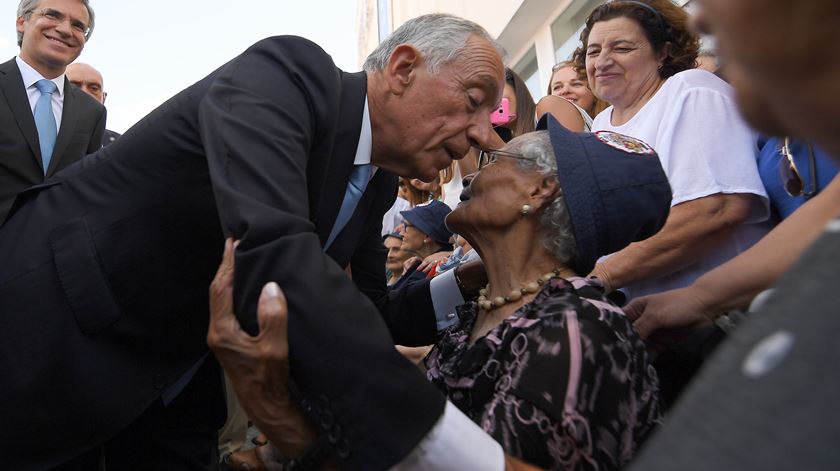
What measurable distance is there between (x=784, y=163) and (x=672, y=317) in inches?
22.1

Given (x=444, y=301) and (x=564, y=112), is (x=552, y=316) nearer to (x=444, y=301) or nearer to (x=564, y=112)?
(x=444, y=301)

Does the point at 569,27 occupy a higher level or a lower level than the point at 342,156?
lower

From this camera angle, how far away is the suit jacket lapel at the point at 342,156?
170 centimetres

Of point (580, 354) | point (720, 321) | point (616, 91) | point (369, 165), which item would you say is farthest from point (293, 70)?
point (616, 91)

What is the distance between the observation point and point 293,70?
147 centimetres

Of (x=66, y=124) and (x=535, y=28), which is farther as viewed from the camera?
(x=535, y=28)

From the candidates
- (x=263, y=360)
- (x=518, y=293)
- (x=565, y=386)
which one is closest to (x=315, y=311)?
(x=263, y=360)

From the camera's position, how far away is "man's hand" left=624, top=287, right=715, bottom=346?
1.80m

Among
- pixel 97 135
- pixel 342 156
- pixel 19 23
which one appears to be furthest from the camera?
pixel 19 23

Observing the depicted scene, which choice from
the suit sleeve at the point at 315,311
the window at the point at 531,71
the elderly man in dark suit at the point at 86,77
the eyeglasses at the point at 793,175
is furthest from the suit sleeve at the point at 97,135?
the window at the point at 531,71

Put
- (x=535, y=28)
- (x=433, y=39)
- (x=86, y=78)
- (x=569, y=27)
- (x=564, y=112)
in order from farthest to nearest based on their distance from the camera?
(x=535, y=28), (x=569, y=27), (x=86, y=78), (x=564, y=112), (x=433, y=39)

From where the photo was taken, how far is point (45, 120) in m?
3.76

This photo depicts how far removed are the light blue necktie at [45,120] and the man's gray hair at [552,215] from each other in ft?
9.13

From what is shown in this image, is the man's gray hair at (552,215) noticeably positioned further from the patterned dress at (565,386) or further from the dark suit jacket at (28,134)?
the dark suit jacket at (28,134)
